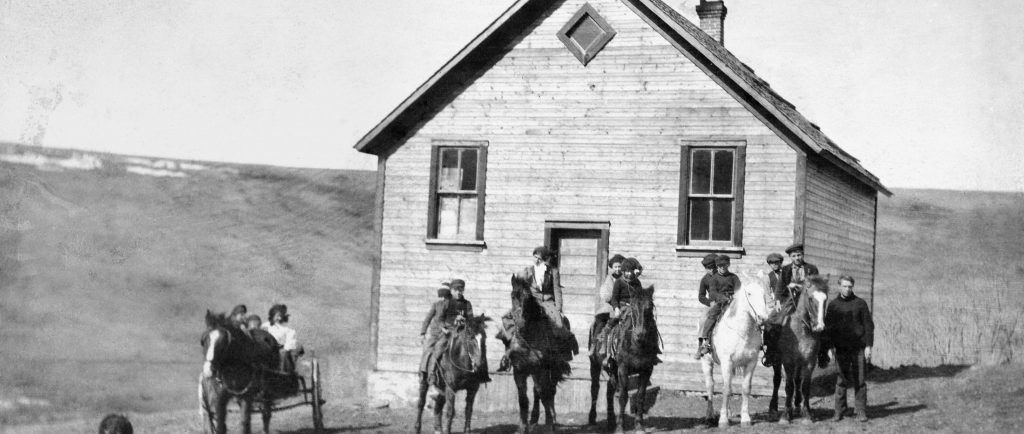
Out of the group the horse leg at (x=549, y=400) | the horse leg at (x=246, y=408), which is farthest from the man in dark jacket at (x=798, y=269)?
the horse leg at (x=246, y=408)

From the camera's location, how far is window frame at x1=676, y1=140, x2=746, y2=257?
19875 millimetres

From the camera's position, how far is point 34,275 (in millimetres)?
40906

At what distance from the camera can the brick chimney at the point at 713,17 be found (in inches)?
1060

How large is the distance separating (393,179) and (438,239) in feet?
5.20

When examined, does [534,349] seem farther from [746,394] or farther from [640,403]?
[746,394]

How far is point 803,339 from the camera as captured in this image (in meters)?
15.9

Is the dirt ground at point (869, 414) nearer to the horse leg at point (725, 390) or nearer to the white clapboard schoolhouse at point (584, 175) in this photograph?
the horse leg at point (725, 390)

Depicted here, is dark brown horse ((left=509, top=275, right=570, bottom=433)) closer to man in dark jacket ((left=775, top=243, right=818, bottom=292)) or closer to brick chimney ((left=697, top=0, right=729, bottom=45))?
man in dark jacket ((left=775, top=243, right=818, bottom=292))

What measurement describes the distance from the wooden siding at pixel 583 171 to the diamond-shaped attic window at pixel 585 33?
138 millimetres

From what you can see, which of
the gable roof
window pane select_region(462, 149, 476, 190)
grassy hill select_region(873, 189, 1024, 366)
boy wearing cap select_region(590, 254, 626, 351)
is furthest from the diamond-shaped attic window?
grassy hill select_region(873, 189, 1024, 366)

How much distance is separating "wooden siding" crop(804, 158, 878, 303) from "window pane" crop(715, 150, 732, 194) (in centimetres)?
140

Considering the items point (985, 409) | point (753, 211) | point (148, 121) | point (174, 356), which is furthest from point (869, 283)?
point (148, 121)

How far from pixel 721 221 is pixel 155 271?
31.9 meters

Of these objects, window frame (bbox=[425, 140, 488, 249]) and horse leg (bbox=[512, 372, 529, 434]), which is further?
window frame (bbox=[425, 140, 488, 249])
